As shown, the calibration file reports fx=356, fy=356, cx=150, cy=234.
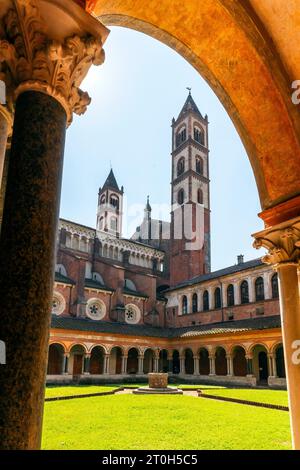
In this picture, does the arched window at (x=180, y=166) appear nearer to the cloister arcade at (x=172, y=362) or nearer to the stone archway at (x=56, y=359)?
the cloister arcade at (x=172, y=362)

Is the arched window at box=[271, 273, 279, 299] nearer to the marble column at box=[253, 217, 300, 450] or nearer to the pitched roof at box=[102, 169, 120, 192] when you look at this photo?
the marble column at box=[253, 217, 300, 450]

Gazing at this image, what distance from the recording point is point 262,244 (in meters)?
5.34

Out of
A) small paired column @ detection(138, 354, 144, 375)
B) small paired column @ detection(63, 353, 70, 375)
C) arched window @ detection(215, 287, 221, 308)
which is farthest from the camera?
arched window @ detection(215, 287, 221, 308)

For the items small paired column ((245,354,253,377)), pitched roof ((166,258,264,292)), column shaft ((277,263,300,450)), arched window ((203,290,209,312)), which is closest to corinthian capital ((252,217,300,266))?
column shaft ((277,263,300,450))

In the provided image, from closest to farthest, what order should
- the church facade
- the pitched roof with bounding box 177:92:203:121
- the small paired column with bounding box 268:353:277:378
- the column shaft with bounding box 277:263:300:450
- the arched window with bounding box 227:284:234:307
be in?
the column shaft with bounding box 277:263:300:450 → the small paired column with bounding box 268:353:277:378 → the church facade → the arched window with bounding box 227:284:234:307 → the pitched roof with bounding box 177:92:203:121

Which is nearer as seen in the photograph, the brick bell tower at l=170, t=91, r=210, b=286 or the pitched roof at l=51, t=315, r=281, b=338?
the pitched roof at l=51, t=315, r=281, b=338

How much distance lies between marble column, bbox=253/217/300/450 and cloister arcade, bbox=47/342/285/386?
24424mm

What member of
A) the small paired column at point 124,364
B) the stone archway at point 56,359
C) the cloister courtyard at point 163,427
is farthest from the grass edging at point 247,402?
the small paired column at point 124,364

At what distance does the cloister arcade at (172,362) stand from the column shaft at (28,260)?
91.2 feet

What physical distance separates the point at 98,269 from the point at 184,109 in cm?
3179

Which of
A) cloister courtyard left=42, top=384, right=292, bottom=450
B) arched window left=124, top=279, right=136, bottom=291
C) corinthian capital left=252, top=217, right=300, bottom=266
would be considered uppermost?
arched window left=124, top=279, right=136, bottom=291

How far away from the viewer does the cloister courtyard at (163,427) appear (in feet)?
26.1

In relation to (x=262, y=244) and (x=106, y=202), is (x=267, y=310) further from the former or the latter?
(x=106, y=202)

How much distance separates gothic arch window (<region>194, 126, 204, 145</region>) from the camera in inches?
2211
